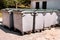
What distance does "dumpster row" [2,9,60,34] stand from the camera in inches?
385

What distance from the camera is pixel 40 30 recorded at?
35.3 feet

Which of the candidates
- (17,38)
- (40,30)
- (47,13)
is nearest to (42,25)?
(40,30)

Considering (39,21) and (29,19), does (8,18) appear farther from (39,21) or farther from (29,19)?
(39,21)

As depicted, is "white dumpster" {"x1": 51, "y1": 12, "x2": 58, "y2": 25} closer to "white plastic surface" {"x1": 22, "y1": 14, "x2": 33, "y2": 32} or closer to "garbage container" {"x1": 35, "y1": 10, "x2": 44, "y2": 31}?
"garbage container" {"x1": 35, "y1": 10, "x2": 44, "y2": 31}

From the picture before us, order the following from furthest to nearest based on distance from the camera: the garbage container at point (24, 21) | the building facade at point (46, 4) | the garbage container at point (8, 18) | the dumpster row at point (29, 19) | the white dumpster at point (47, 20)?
1. the building facade at point (46, 4)
2. the garbage container at point (8, 18)
3. the white dumpster at point (47, 20)
4. the dumpster row at point (29, 19)
5. the garbage container at point (24, 21)

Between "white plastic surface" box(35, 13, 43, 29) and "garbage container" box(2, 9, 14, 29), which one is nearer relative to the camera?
"white plastic surface" box(35, 13, 43, 29)

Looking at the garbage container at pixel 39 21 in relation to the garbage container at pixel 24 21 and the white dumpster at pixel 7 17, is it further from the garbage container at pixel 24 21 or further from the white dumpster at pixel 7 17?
the white dumpster at pixel 7 17

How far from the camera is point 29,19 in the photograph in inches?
393

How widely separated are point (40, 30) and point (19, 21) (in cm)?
191

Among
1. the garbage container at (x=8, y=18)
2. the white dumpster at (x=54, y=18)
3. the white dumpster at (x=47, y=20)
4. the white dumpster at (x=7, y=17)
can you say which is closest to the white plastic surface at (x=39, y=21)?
the white dumpster at (x=47, y=20)

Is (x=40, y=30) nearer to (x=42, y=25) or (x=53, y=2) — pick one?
(x=42, y=25)

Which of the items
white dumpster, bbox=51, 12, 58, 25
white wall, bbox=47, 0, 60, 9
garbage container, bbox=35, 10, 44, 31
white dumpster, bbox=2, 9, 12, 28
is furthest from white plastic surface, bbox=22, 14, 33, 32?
white wall, bbox=47, 0, 60, 9

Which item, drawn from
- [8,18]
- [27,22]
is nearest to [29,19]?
[27,22]

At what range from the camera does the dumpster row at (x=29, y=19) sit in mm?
9775
